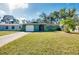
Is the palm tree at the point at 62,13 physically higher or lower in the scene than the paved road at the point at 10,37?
higher

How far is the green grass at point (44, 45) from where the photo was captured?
216 inches

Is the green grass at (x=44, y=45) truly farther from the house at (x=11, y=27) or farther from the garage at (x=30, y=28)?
Result: the house at (x=11, y=27)

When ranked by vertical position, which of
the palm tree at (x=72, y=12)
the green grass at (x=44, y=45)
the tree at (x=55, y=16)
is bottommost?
the green grass at (x=44, y=45)

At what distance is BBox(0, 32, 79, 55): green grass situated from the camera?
548 centimetres

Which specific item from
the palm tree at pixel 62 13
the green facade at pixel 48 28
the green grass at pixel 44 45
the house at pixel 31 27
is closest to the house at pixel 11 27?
the house at pixel 31 27

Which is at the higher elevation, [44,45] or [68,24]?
[68,24]

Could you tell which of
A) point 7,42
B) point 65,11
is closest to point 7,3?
point 7,42

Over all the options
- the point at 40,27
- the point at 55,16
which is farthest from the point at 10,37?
the point at 55,16

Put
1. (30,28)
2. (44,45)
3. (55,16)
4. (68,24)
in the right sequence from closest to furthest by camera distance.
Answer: (44,45) → (55,16) → (68,24) → (30,28)

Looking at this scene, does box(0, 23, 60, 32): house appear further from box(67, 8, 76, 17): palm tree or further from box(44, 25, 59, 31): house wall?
box(67, 8, 76, 17): palm tree

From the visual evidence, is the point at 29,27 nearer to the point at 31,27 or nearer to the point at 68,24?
the point at 31,27

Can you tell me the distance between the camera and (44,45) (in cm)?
562

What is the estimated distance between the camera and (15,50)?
5.50m

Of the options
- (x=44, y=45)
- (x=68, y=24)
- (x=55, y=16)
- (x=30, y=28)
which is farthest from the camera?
(x=30, y=28)
